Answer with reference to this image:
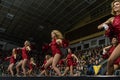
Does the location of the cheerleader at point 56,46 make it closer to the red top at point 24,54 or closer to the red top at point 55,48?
the red top at point 55,48

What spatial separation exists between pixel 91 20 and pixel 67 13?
10.3 feet

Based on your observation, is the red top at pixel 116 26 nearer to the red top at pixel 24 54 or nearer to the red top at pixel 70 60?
the red top at pixel 24 54

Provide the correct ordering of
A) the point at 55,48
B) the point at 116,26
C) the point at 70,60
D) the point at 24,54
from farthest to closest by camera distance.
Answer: the point at 70,60 < the point at 24,54 < the point at 55,48 < the point at 116,26

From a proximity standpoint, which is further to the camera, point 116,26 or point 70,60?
point 70,60

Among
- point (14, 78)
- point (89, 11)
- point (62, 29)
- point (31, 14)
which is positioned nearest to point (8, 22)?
point (31, 14)

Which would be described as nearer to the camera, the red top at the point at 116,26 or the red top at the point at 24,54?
the red top at the point at 116,26

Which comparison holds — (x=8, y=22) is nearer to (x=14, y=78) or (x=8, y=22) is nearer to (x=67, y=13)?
(x=67, y=13)

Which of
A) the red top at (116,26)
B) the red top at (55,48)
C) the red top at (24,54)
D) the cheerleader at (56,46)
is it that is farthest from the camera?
the red top at (24,54)

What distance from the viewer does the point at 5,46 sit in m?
33.1

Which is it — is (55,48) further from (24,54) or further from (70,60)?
(70,60)

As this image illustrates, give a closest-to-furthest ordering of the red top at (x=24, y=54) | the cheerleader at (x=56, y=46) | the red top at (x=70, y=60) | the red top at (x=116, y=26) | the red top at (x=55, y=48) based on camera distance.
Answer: the red top at (x=116, y=26) → the cheerleader at (x=56, y=46) → the red top at (x=55, y=48) → the red top at (x=24, y=54) → the red top at (x=70, y=60)

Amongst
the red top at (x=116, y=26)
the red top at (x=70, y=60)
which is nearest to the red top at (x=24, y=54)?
the red top at (x=70, y=60)

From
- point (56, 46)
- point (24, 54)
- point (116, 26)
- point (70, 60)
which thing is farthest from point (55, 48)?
point (70, 60)

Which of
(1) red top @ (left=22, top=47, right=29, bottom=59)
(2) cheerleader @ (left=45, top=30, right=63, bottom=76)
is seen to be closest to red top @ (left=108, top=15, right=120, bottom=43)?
(2) cheerleader @ (left=45, top=30, right=63, bottom=76)
